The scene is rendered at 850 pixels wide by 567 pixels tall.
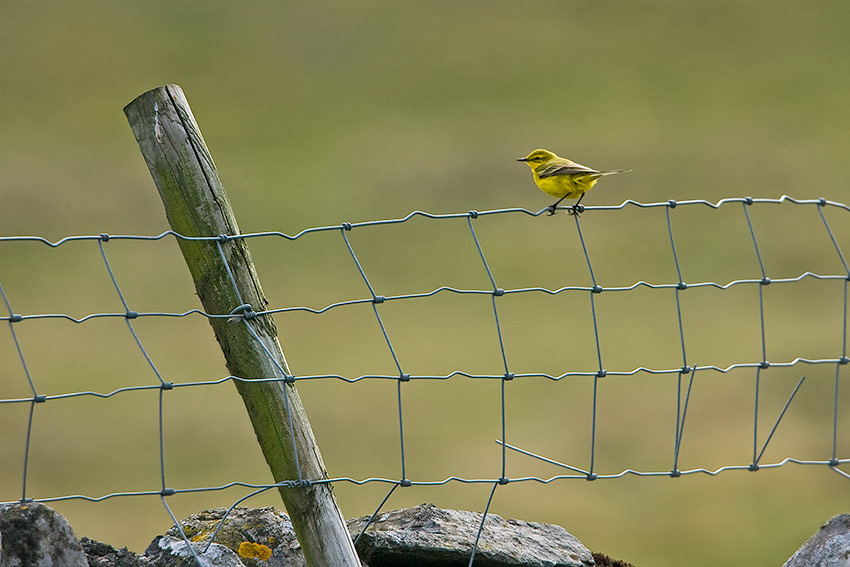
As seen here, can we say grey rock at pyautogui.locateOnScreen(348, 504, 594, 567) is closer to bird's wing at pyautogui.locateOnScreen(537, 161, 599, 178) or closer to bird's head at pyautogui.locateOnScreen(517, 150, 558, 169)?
bird's wing at pyautogui.locateOnScreen(537, 161, 599, 178)

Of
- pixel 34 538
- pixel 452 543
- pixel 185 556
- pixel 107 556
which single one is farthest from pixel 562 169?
pixel 34 538

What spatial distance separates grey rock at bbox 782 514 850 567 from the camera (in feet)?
12.2

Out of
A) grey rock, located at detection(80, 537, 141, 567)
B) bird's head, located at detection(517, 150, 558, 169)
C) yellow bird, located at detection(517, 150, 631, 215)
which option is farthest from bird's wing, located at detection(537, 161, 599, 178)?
grey rock, located at detection(80, 537, 141, 567)

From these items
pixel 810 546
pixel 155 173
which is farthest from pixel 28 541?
pixel 810 546

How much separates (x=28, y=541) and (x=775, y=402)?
26456 mm

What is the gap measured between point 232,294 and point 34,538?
3.09 feet

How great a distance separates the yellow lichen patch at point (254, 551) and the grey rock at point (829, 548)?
1.92 meters

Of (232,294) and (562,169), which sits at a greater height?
(562,169)

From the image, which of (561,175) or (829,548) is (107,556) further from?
(561,175)

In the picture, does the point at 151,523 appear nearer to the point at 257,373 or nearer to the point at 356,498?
the point at 356,498

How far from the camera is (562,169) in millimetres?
5262

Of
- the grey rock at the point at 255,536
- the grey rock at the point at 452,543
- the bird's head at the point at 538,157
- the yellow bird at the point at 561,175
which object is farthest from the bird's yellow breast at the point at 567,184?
the grey rock at the point at 255,536

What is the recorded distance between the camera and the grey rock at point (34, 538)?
10.2 ft

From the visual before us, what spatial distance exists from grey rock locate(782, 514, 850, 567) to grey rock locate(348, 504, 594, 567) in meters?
0.79
